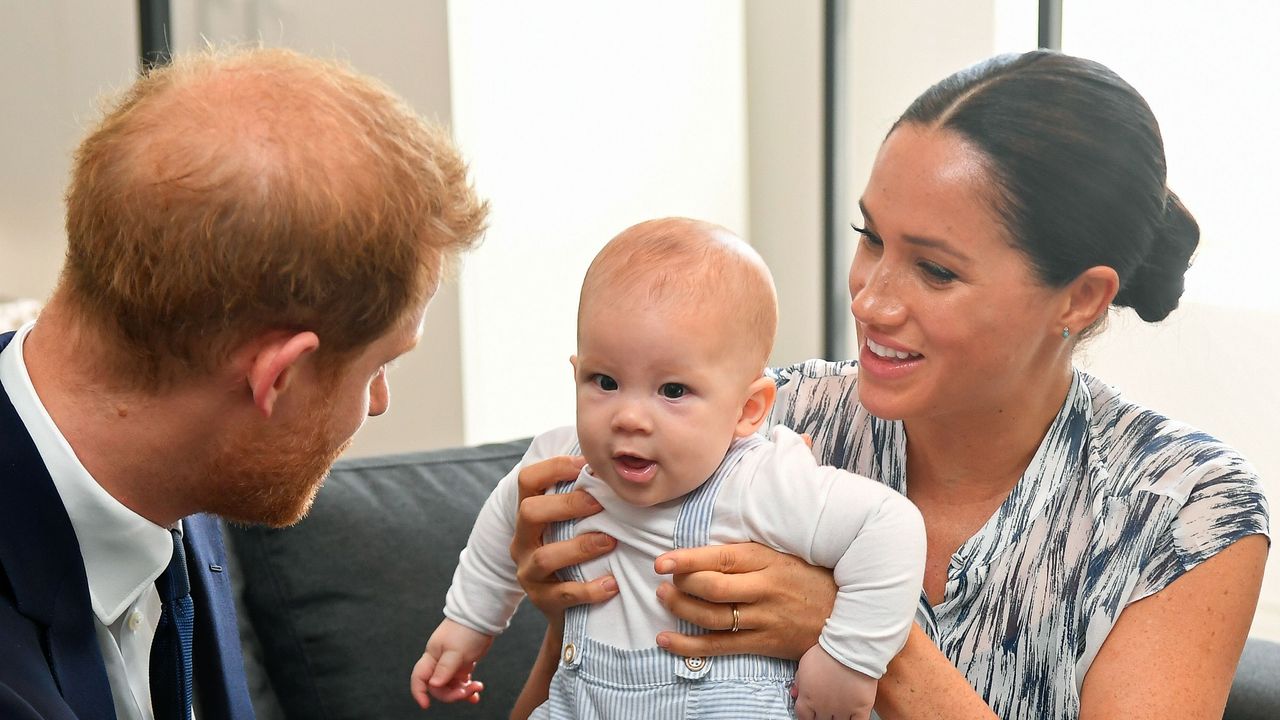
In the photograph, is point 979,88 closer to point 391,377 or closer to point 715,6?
point 391,377

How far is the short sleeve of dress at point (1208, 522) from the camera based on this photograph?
151cm

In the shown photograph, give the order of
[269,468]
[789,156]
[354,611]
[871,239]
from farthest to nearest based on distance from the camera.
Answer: [789,156], [354,611], [871,239], [269,468]

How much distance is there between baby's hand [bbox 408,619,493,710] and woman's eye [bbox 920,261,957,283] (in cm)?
71

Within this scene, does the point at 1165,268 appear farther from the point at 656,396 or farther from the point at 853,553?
the point at 656,396

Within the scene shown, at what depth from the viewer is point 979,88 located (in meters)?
1.62

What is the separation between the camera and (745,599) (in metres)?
1.35

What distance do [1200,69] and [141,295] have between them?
2.90m

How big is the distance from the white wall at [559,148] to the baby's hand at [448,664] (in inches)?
76.4

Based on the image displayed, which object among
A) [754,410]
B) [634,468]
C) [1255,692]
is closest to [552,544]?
[634,468]

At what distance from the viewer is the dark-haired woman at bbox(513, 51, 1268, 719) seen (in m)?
1.50

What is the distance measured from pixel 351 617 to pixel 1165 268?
132 centimetres

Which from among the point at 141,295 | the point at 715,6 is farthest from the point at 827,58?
the point at 141,295

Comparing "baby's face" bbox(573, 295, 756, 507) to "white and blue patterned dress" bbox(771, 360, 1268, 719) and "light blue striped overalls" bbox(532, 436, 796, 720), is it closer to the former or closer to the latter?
"light blue striped overalls" bbox(532, 436, 796, 720)

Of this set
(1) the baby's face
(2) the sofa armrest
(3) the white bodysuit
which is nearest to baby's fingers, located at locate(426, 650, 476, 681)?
(3) the white bodysuit
